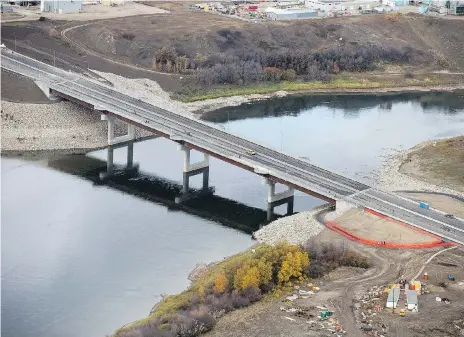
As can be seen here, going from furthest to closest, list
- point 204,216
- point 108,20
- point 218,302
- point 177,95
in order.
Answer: point 108,20 < point 177,95 < point 204,216 < point 218,302

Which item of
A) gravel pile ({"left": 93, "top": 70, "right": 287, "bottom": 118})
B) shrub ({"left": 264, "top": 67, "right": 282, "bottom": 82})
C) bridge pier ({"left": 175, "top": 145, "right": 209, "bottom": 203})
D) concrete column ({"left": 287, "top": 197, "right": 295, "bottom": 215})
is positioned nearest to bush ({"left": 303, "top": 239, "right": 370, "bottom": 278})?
concrete column ({"left": 287, "top": 197, "right": 295, "bottom": 215})

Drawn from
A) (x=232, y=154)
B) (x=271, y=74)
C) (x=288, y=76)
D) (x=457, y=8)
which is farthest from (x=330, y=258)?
(x=457, y=8)

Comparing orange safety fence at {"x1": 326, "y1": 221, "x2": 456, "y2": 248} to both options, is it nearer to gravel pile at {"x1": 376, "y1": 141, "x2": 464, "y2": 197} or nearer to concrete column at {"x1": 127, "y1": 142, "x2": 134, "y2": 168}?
gravel pile at {"x1": 376, "y1": 141, "x2": 464, "y2": 197}

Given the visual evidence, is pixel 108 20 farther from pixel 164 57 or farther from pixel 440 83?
pixel 440 83

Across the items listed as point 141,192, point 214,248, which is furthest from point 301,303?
point 141,192

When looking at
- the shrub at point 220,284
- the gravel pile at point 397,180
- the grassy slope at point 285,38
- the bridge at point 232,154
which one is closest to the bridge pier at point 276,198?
the bridge at point 232,154
